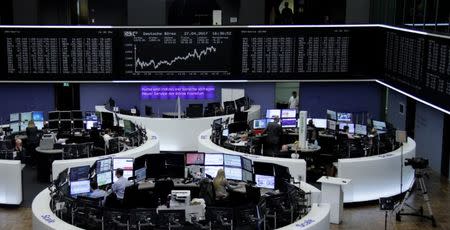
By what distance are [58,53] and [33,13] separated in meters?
2.57

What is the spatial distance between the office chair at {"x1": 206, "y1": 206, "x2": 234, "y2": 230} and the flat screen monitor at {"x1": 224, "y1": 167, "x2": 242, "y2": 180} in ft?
9.46

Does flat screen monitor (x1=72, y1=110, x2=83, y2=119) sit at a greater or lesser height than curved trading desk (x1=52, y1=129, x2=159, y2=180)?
greater

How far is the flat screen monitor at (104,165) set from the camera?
12272 mm

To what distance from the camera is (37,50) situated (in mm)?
18641

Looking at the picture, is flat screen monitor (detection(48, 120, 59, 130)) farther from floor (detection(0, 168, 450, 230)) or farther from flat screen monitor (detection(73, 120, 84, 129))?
floor (detection(0, 168, 450, 230))

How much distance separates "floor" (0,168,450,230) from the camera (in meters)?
12.6

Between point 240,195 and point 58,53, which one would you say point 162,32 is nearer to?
point 58,53

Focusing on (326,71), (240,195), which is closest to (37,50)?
(326,71)

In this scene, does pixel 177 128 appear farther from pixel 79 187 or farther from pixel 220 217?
pixel 220 217

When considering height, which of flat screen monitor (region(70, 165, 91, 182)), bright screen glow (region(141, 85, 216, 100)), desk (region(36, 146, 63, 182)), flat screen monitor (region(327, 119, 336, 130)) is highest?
bright screen glow (region(141, 85, 216, 100))

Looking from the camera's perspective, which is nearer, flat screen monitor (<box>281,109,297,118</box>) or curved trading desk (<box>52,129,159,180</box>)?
curved trading desk (<box>52,129,159,180</box>)

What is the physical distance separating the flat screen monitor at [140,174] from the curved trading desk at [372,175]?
12.7 feet

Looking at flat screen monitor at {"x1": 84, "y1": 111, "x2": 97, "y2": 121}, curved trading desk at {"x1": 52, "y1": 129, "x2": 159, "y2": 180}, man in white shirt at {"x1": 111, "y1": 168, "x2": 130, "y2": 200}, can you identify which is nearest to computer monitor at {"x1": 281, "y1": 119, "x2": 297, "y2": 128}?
curved trading desk at {"x1": 52, "y1": 129, "x2": 159, "y2": 180}

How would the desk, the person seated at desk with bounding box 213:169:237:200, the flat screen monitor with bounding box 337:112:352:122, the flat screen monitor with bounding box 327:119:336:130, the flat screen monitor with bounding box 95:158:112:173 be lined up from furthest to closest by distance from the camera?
the flat screen monitor with bounding box 337:112:352:122
the flat screen monitor with bounding box 327:119:336:130
the desk
the flat screen monitor with bounding box 95:158:112:173
the person seated at desk with bounding box 213:169:237:200
